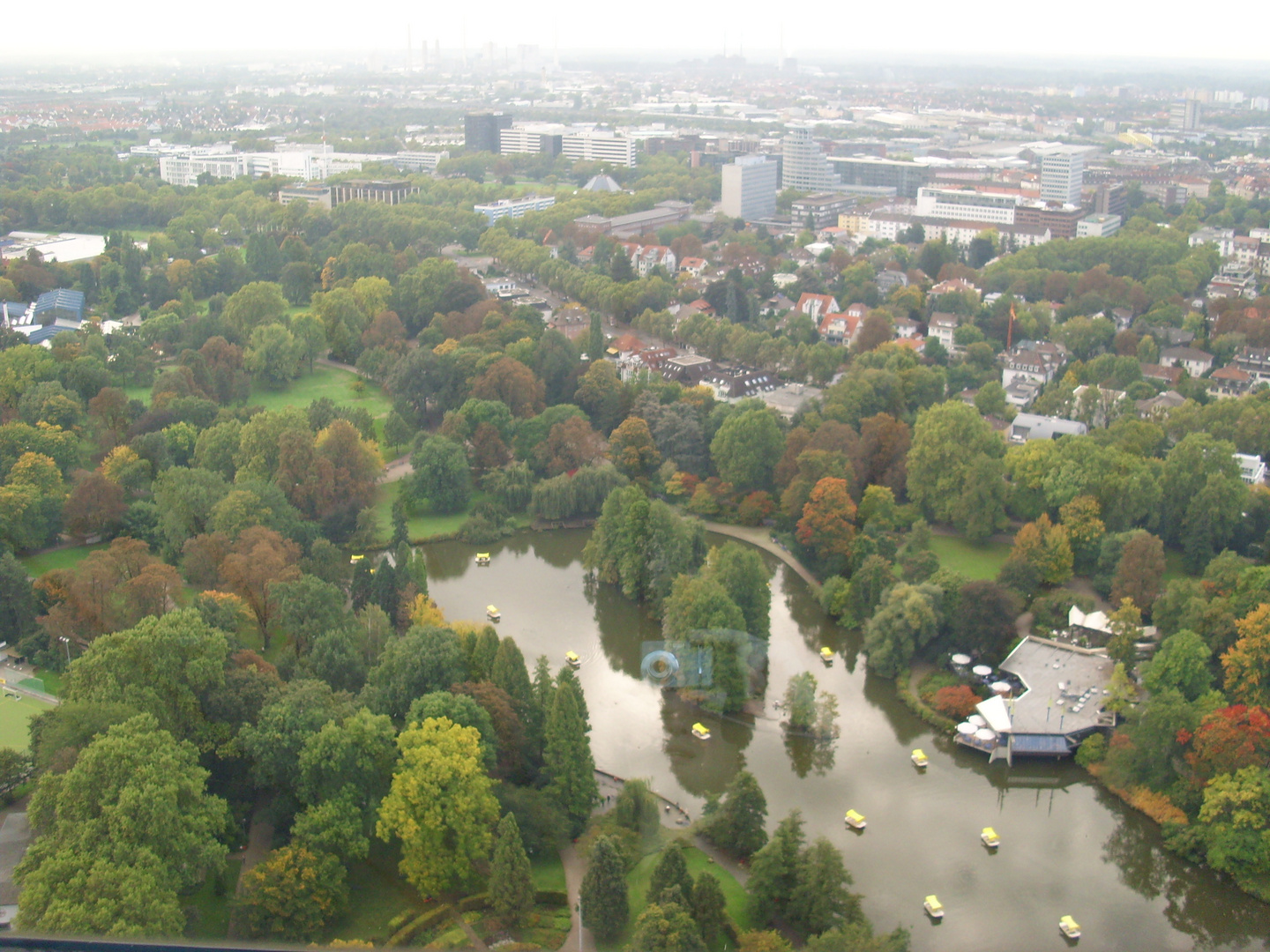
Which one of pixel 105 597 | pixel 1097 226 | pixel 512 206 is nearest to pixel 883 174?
pixel 1097 226

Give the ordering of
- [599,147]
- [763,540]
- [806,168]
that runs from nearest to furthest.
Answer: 1. [763,540]
2. [806,168]
3. [599,147]

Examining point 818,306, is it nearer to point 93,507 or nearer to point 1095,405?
point 1095,405

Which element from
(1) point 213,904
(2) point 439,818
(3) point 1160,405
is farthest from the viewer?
(3) point 1160,405

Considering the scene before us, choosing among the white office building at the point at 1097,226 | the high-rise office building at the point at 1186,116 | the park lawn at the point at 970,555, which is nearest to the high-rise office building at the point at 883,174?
the white office building at the point at 1097,226

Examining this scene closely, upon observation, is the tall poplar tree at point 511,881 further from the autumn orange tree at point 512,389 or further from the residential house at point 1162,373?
the residential house at point 1162,373

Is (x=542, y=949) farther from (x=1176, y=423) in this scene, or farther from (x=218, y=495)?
(x=1176, y=423)

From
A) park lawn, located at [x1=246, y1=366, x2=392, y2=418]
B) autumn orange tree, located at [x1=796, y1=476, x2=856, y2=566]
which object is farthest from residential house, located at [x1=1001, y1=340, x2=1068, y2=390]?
park lawn, located at [x1=246, y1=366, x2=392, y2=418]

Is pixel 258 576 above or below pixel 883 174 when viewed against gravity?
below
